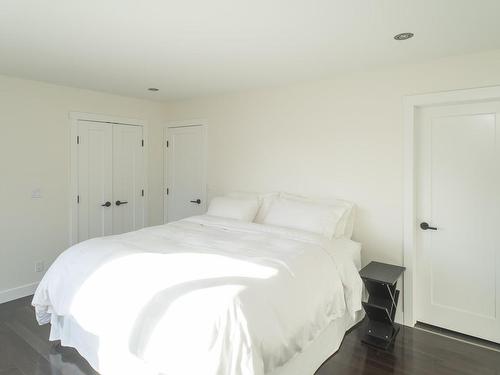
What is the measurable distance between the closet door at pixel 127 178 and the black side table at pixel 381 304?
3.17m

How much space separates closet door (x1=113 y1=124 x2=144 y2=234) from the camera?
13.9ft

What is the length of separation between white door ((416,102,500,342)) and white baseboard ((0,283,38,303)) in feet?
13.2

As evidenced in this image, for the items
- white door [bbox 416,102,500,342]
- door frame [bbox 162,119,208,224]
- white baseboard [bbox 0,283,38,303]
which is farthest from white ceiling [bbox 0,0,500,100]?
white baseboard [bbox 0,283,38,303]

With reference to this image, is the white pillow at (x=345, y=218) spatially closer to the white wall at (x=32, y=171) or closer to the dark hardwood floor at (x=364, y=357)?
the dark hardwood floor at (x=364, y=357)

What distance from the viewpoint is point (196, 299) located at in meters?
1.63

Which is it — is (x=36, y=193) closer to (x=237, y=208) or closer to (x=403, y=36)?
(x=237, y=208)

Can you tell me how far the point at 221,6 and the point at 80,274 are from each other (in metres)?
1.96

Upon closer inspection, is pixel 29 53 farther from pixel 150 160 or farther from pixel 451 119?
pixel 451 119

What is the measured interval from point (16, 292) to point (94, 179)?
4.83 feet

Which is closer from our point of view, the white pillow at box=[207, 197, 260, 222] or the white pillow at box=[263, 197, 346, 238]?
the white pillow at box=[263, 197, 346, 238]

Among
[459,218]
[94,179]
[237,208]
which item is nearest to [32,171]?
[94,179]

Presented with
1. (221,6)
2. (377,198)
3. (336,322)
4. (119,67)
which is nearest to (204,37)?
(221,6)

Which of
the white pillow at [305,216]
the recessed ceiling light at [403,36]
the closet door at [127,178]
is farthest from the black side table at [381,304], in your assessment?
the closet door at [127,178]

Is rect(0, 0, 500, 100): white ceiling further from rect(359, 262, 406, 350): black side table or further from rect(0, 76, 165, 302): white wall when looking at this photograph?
rect(359, 262, 406, 350): black side table
